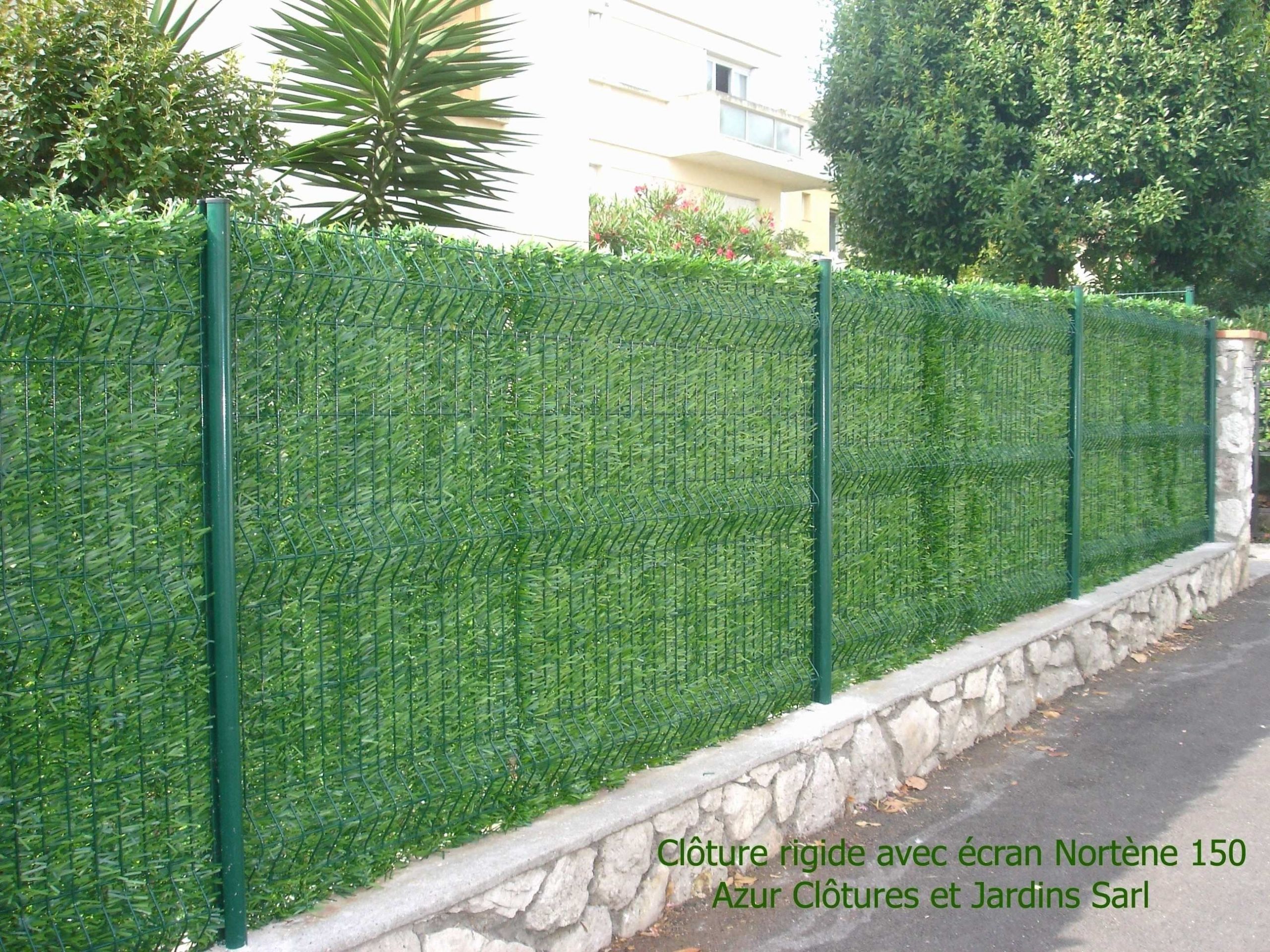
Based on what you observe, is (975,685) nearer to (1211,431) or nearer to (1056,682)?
(1056,682)

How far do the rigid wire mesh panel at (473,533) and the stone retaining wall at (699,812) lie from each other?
155mm

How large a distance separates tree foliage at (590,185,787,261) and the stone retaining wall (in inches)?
346

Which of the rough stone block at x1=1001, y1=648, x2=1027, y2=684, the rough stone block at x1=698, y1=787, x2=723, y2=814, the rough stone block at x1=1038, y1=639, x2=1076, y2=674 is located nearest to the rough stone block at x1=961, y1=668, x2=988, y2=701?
the rough stone block at x1=1001, y1=648, x2=1027, y2=684

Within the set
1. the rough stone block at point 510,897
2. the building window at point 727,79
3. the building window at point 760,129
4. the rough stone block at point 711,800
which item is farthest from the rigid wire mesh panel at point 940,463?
the building window at point 727,79

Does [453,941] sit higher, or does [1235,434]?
[1235,434]

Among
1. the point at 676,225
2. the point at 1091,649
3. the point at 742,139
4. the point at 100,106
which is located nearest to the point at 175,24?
the point at 100,106

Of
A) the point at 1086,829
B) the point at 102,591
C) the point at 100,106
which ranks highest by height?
the point at 100,106

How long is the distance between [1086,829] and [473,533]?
3.50 metres

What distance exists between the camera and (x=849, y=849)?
4.98 metres

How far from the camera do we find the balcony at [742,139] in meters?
25.6

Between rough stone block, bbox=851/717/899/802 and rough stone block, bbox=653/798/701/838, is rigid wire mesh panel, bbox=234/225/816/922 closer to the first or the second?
rough stone block, bbox=653/798/701/838

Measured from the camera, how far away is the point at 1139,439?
32.0 feet

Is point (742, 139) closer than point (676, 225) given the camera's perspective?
No

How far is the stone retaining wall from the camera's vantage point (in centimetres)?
338
